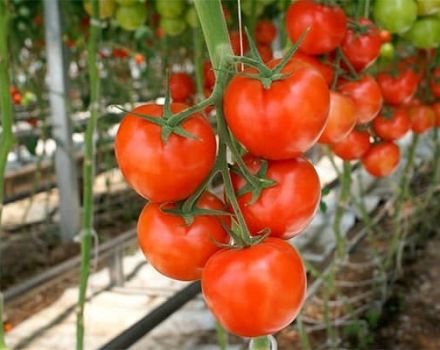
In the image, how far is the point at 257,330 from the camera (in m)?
0.41

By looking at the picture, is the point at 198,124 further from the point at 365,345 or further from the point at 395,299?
the point at 395,299

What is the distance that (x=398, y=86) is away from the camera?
42.0 inches

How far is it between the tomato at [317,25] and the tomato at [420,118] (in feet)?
→ 1.64

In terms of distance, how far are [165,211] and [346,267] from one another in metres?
2.22

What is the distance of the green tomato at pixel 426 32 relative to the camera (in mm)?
1040

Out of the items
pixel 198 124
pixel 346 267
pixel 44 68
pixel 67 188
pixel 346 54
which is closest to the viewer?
pixel 198 124

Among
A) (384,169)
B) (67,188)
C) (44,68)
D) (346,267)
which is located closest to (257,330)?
(384,169)

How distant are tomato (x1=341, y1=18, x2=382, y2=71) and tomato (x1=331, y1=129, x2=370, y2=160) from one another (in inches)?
5.0

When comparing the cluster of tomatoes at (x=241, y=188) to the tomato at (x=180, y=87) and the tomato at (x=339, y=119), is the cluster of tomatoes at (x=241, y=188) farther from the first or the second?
the tomato at (x=180, y=87)

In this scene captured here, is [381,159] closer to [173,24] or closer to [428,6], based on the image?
[428,6]

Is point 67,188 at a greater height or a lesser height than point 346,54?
lesser

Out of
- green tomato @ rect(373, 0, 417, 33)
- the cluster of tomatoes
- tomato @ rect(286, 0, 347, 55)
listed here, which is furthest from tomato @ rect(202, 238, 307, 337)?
green tomato @ rect(373, 0, 417, 33)

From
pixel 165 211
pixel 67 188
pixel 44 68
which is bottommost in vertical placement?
pixel 67 188

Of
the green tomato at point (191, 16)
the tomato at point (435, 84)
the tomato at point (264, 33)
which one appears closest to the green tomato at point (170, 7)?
the green tomato at point (191, 16)
